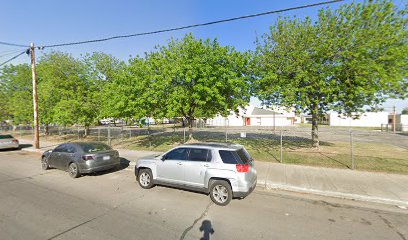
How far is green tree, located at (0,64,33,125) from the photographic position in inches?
923

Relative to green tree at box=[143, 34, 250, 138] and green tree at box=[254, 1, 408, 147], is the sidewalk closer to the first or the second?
green tree at box=[254, 1, 408, 147]

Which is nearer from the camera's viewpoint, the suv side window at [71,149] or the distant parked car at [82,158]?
the distant parked car at [82,158]

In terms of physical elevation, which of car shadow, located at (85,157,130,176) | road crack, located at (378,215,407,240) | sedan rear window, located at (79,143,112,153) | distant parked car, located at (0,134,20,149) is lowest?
road crack, located at (378,215,407,240)

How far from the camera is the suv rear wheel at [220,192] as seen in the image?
18.0 ft

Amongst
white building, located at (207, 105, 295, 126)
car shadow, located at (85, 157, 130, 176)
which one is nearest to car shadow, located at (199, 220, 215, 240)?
car shadow, located at (85, 157, 130, 176)

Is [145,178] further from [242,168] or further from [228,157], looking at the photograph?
[242,168]

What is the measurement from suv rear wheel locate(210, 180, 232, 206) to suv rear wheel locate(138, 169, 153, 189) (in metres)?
2.29

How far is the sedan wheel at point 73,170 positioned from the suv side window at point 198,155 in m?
5.29

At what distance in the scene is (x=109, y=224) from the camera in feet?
14.5

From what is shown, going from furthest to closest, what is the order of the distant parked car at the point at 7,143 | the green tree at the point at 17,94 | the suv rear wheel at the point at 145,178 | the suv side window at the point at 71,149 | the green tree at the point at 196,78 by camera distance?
1. the green tree at the point at 17,94
2. the distant parked car at the point at 7,143
3. the green tree at the point at 196,78
4. the suv side window at the point at 71,149
5. the suv rear wheel at the point at 145,178

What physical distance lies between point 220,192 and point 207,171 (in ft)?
2.23

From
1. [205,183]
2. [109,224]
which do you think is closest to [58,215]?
[109,224]

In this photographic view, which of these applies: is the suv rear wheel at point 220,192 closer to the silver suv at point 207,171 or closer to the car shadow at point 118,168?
the silver suv at point 207,171

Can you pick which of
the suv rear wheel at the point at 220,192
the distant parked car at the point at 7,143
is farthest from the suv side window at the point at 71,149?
the distant parked car at the point at 7,143
